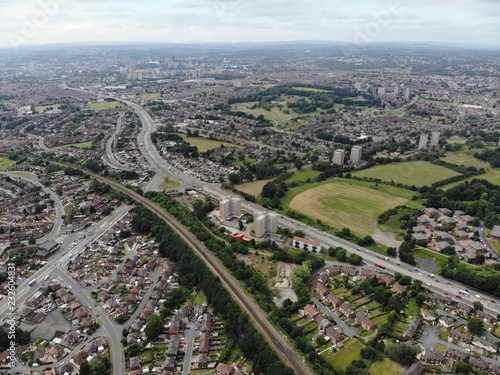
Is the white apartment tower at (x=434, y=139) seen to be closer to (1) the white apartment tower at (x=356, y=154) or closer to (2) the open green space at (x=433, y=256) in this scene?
(1) the white apartment tower at (x=356, y=154)

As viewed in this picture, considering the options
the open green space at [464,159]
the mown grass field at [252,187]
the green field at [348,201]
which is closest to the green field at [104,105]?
the mown grass field at [252,187]

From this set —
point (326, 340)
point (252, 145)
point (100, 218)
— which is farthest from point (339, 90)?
point (326, 340)

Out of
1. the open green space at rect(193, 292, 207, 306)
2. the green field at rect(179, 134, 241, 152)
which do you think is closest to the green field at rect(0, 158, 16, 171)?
the green field at rect(179, 134, 241, 152)

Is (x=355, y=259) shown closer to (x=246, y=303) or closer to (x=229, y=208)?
(x=246, y=303)

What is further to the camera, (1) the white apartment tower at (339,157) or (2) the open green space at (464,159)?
(2) the open green space at (464,159)

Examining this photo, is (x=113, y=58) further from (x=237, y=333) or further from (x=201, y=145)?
(x=237, y=333)

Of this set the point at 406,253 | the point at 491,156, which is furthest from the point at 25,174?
the point at 491,156

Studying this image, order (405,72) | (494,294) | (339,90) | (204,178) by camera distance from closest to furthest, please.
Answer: (494,294), (204,178), (339,90), (405,72)

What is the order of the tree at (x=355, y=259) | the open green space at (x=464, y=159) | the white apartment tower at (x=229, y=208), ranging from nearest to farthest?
1. the tree at (x=355, y=259)
2. the white apartment tower at (x=229, y=208)
3. the open green space at (x=464, y=159)
